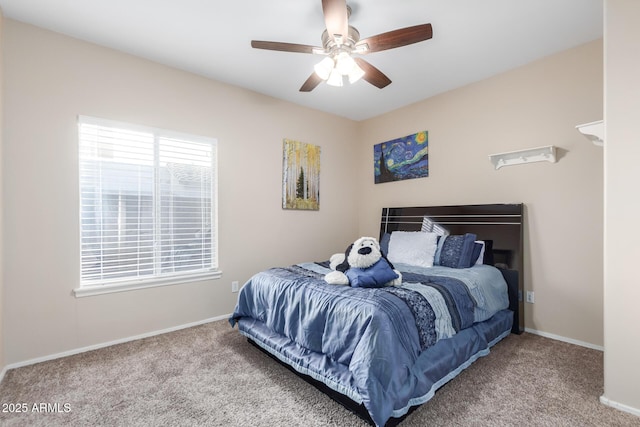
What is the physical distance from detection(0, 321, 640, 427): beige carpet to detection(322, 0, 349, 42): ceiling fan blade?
233 cm

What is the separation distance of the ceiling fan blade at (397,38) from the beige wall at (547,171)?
174 centimetres

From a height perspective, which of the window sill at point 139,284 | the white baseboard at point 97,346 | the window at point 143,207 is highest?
the window at point 143,207

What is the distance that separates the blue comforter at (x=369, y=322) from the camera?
1.62m

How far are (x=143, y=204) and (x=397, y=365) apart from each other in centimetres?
264

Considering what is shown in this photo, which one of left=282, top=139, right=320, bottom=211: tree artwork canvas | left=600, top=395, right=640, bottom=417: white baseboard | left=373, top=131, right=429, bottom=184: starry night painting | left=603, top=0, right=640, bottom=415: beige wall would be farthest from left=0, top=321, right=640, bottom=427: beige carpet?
left=373, top=131, right=429, bottom=184: starry night painting

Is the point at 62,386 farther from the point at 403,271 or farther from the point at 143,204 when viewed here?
the point at 403,271

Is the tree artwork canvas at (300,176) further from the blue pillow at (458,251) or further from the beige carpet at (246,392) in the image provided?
the beige carpet at (246,392)

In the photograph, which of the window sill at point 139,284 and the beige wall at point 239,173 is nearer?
the beige wall at point 239,173

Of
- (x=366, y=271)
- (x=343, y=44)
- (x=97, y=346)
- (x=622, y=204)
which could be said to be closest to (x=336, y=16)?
(x=343, y=44)

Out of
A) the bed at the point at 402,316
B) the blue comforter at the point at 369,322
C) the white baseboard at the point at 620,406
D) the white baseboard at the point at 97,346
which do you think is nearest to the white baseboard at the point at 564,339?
the bed at the point at 402,316

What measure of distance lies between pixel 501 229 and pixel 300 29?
2.69 m

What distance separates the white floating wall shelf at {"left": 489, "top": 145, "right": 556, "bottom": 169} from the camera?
2.84m

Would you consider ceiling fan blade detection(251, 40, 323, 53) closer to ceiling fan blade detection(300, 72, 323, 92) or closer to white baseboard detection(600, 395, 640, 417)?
ceiling fan blade detection(300, 72, 323, 92)

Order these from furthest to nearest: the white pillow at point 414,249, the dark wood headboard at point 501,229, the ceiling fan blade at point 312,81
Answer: the white pillow at point 414,249 < the dark wood headboard at point 501,229 < the ceiling fan blade at point 312,81
